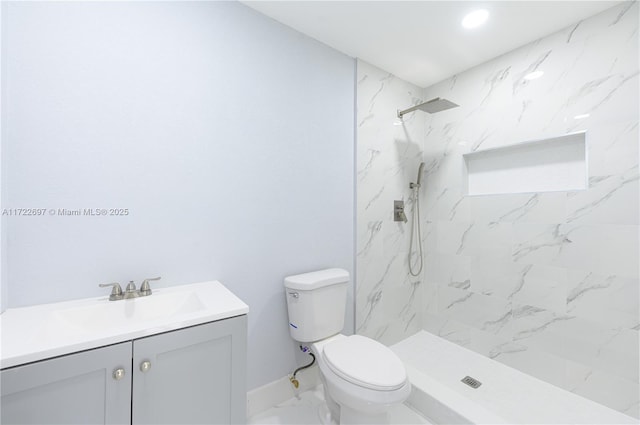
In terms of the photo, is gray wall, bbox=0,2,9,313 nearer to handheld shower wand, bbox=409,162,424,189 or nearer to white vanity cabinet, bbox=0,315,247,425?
white vanity cabinet, bbox=0,315,247,425

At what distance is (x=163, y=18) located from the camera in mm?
1354

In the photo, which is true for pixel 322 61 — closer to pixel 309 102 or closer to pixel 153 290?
pixel 309 102

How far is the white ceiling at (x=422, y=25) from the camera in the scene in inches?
63.2

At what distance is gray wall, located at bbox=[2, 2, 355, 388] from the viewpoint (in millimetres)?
1100

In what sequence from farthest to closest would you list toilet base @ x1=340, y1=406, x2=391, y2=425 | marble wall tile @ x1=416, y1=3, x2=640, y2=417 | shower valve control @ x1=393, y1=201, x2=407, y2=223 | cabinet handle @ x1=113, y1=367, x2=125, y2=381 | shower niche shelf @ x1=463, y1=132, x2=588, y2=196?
shower valve control @ x1=393, y1=201, x2=407, y2=223
shower niche shelf @ x1=463, y1=132, x2=588, y2=196
marble wall tile @ x1=416, y1=3, x2=640, y2=417
toilet base @ x1=340, y1=406, x2=391, y2=425
cabinet handle @ x1=113, y1=367, x2=125, y2=381

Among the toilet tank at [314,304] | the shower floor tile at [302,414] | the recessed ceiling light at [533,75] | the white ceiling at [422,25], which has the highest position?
the white ceiling at [422,25]

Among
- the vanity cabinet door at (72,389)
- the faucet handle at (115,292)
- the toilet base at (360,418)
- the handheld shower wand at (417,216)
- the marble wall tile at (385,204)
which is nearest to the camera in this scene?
the vanity cabinet door at (72,389)

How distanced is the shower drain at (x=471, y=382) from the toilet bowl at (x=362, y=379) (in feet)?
2.57

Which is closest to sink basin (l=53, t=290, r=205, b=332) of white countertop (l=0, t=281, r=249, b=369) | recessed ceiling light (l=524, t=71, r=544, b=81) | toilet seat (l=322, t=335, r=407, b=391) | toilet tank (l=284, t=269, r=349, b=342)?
white countertop (l=0, t=281, r=249, b=369)

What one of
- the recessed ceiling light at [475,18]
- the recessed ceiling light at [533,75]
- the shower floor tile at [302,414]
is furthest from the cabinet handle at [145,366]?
the recessed ceiling light at [533,75]

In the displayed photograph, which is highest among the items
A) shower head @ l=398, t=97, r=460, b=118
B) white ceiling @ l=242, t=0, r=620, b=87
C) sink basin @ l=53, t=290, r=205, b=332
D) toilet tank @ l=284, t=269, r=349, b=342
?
white ceiling @ l=242, t=0, r=620, b=87

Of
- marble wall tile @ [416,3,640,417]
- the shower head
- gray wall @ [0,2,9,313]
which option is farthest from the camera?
the shower head

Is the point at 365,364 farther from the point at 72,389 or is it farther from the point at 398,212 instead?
the point at 398,212

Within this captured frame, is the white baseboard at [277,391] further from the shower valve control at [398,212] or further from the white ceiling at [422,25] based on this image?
the white ceiling at [422,25]
